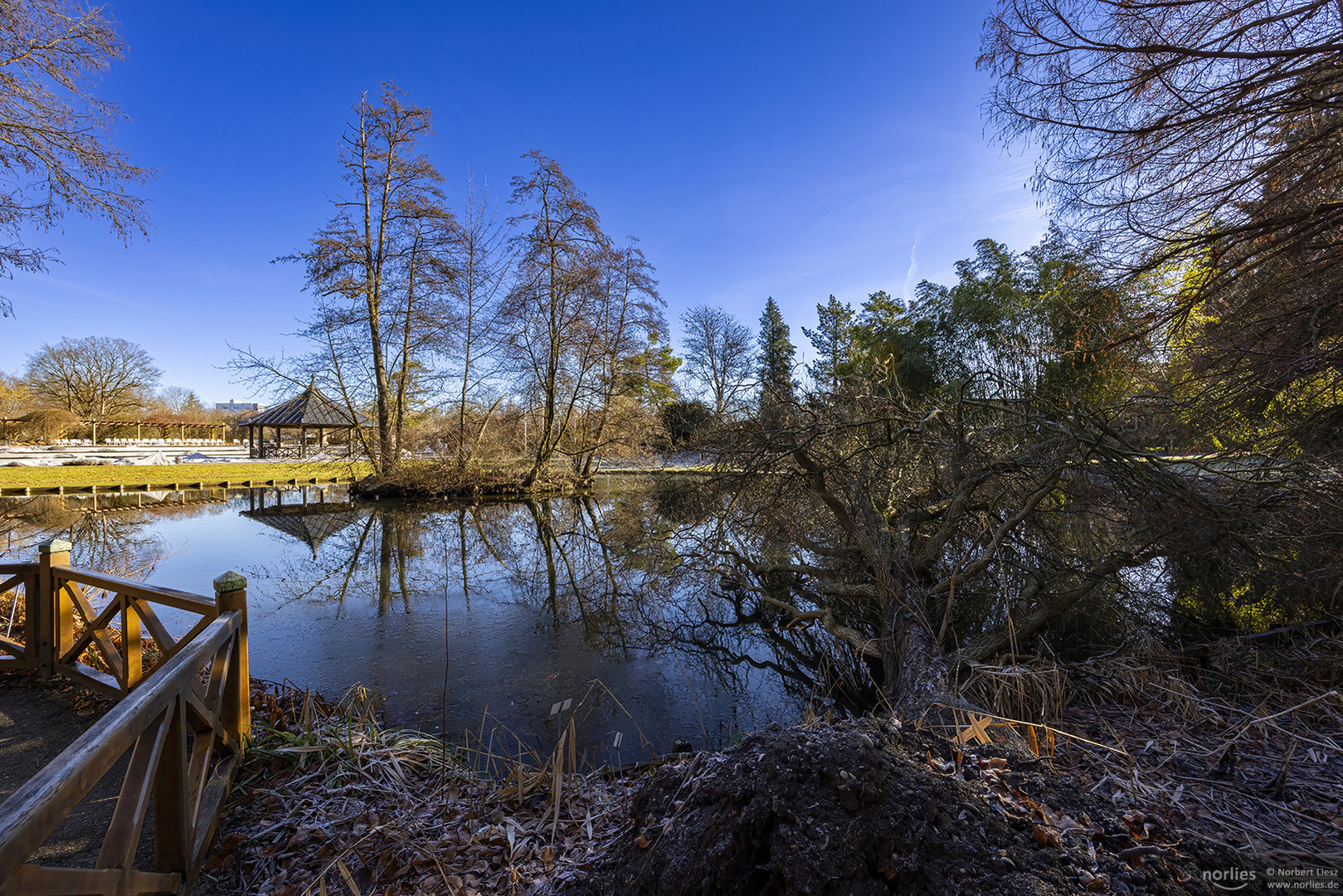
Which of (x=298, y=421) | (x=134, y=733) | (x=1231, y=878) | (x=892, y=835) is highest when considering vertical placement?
(x=298, y=421)

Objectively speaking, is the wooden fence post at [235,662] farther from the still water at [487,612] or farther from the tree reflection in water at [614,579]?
the tree reflection in water at [614,579]

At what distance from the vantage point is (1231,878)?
5.00 ft

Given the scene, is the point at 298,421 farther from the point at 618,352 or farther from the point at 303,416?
the point at 618,352

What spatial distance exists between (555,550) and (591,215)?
1284cm

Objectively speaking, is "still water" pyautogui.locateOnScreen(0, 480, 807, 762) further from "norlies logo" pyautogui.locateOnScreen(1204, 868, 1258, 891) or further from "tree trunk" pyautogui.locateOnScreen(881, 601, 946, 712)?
"norlies logo" pyautogui.locateOnScreen(1204, 868, 1258, 891)

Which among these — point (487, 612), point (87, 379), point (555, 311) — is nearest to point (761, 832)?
point (487, 612)

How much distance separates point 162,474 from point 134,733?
29939mm

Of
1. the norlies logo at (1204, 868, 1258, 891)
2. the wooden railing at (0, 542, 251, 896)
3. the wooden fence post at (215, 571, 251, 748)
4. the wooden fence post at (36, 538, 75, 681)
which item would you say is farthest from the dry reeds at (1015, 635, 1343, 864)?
the wooden fence post at (36, 538, 75, 681)

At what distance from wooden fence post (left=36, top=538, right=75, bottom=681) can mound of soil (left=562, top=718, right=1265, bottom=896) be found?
498 cm

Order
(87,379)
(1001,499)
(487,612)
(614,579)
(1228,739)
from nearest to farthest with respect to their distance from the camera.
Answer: (1228,739)
(1001,499)
(487,612)
(614,579)
(87,379)

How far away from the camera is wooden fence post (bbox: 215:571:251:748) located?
3.22 metres

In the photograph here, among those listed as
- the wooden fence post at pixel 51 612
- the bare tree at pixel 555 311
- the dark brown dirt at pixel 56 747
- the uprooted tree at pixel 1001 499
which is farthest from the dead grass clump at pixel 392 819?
the bare tree at pixel 555 311

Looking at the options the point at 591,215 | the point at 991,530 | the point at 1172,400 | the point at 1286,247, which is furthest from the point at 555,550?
the point at 591,215

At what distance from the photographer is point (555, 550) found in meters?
11.3
